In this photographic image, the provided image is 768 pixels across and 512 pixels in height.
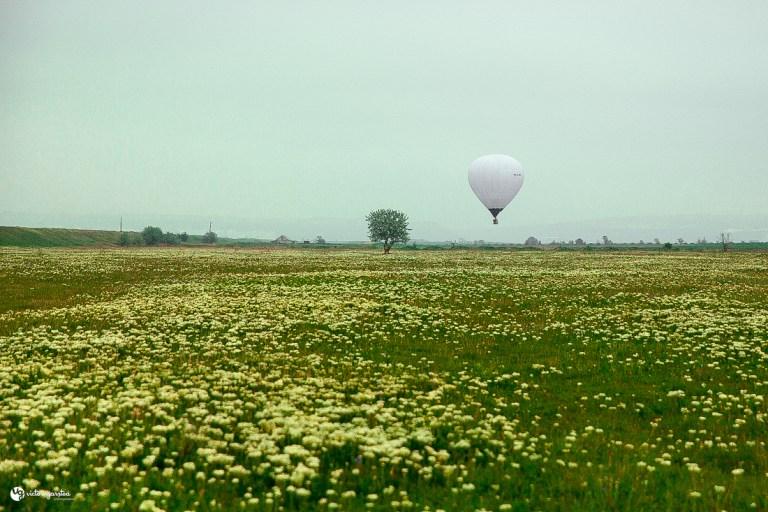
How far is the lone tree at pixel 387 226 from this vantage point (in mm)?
129500

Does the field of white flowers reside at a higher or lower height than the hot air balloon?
lower

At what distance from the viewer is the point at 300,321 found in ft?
70.2

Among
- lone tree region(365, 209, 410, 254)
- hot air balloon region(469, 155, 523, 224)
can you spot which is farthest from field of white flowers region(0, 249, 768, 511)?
lone tree region(365, 209, 410, 254)

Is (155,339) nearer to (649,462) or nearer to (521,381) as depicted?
(521,381)

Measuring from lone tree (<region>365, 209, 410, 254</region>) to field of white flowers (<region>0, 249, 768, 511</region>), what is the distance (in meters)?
106

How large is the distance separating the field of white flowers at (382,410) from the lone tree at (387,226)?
105758 mm

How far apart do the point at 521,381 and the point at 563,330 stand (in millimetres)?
7521

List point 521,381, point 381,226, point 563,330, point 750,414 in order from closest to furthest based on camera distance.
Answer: point 750,414 → point 521,381 → point 563,330 → point 381,226

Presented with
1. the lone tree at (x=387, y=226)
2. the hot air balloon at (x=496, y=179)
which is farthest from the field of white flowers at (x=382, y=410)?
the lone tree at (x=387, y=226)

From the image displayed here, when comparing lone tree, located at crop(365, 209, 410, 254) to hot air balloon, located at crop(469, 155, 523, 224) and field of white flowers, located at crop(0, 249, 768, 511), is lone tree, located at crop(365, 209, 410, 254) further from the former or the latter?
field of white flowers, located at crop(0, 249, 768, 511)

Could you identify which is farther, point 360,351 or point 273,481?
point 360,351

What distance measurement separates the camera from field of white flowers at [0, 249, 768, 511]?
25.1 ft

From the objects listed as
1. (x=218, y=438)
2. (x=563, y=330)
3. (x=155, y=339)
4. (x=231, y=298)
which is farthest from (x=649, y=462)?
(x=231, y=298)

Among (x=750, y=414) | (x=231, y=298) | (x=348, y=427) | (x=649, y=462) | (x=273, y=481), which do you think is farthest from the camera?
(x=231, y=298)
